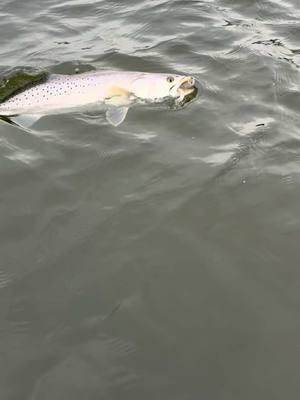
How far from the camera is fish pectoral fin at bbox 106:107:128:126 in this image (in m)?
5.32

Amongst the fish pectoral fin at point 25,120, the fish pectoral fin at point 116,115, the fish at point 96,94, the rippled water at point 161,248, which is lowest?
the rippled water at point 161,248

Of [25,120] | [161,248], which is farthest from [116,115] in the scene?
[161,248]

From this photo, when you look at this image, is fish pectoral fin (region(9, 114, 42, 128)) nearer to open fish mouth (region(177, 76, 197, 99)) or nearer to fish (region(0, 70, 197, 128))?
fish (region(0, 70, 197, 128))

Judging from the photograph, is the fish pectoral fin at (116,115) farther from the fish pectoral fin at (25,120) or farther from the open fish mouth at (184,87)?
the fish pectoral fin at (25,120)

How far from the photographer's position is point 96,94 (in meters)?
5.67

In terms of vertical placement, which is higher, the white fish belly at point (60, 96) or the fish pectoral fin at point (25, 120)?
the white fish belly at point (60, 96)

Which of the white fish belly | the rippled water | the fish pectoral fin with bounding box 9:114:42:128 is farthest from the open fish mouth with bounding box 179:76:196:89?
the fish pectoral fin with bounding box 9:114:42:128

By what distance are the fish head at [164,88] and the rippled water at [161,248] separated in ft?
0.83

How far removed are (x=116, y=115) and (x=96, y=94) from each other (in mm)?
467

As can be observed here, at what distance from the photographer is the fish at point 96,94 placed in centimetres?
555

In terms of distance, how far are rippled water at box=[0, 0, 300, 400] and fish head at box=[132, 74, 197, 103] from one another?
0.25 metres

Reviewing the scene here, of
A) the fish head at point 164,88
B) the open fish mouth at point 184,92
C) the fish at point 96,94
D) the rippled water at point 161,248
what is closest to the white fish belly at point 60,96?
the fish at point 96,94

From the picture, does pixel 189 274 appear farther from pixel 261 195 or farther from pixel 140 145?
pixel 140 145

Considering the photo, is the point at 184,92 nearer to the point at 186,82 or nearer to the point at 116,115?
the point at 186,82
